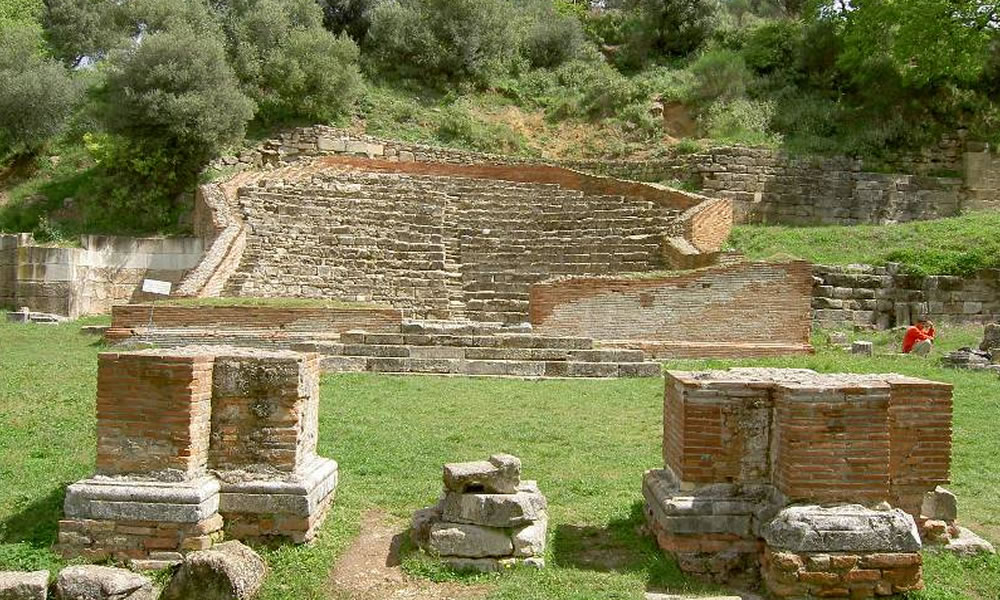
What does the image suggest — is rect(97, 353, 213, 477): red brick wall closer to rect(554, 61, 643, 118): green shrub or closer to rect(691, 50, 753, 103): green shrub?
rect(554, 61, 643, 118): green shrub

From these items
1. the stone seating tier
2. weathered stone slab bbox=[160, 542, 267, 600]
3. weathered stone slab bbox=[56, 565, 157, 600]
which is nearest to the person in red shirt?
the stone seating tier

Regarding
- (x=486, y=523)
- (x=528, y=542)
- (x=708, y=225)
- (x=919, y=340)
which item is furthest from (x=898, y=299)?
(x=486, y=523)

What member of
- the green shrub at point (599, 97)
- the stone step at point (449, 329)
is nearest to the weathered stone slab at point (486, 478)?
the stone step at point (449, 329)

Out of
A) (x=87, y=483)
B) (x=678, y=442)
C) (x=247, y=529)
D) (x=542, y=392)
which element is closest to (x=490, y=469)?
(x=678, y=442)

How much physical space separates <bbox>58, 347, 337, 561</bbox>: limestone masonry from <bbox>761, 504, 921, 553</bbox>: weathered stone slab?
2783 millimetres

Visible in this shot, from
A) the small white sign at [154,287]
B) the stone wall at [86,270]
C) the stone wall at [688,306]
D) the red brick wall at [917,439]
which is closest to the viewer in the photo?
the red brick wall at [917,439]

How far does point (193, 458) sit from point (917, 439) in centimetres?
435

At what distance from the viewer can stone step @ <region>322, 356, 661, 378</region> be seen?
39.6 ft

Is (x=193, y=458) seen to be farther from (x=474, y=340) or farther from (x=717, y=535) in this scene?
(x=474, y=340)

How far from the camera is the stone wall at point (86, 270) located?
18.0 m

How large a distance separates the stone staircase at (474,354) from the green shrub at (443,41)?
18038mm

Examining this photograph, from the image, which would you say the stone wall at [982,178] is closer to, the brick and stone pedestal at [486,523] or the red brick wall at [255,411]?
the brick and stone pedestal at [486,523]

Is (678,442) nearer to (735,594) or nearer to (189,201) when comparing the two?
(735,594)

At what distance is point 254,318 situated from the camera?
1344cm
